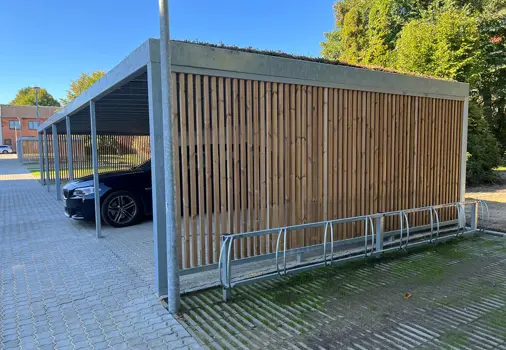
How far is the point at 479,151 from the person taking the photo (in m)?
12.6

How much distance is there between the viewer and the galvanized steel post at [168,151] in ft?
10.6

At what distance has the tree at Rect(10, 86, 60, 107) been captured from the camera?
239 feet

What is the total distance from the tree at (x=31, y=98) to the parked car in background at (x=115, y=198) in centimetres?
7688

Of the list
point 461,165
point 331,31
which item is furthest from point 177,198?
point 331,31

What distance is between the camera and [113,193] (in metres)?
7.19

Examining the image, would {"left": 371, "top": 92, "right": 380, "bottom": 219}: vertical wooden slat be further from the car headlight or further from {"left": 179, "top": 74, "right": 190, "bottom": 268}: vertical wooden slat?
the car headlight

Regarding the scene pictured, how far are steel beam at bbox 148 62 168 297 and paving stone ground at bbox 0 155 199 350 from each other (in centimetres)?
37

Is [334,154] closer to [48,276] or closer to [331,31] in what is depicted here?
[48,276]

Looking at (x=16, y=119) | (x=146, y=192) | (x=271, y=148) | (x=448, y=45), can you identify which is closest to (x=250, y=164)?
(x=271, y=148)

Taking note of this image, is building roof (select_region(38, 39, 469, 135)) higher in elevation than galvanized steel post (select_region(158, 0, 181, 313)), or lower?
higher

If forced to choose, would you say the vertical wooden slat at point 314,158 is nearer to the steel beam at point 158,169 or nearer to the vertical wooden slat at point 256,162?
the vertical wooden slat at point 256,162

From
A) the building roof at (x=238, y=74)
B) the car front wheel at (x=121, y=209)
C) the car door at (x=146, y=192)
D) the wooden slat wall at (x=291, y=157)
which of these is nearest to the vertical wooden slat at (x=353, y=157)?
the wooden slat wall at (x=291, y=157)

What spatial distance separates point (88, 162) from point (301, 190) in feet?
50.0

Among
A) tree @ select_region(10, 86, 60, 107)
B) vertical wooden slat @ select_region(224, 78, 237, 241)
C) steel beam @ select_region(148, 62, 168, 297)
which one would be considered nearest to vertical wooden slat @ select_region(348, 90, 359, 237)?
vertical wooden slat @ select_region(224, 78, 237, 241)
